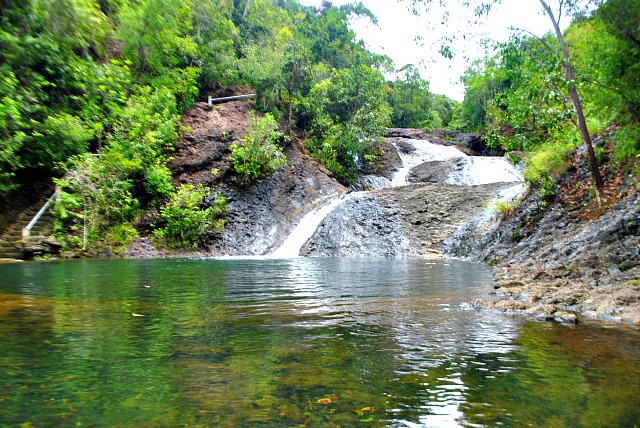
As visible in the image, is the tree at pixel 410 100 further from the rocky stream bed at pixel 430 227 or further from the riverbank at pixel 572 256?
the riverbank at pixel 572 256

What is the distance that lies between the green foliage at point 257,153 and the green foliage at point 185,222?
9.90ft

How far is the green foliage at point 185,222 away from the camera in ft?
61.0

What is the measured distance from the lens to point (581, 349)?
3.19 m

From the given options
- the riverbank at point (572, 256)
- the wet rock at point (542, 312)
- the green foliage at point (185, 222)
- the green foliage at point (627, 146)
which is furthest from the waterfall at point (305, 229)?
the wet rock at point (542, 312)

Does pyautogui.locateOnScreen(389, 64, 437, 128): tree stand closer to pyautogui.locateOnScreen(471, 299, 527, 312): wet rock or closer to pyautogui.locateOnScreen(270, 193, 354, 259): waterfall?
pyautogui.locateOnScreen(270, 193, 354, 259): waterfall

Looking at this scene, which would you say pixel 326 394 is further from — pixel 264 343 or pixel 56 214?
pixel 56 214

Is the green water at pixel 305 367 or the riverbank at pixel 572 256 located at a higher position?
the riverbank at pixel 572 256

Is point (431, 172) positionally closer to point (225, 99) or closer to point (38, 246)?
point (225, 99)

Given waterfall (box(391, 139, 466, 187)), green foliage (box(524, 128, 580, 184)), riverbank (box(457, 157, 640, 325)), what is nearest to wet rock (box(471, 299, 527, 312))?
riverbank (box(457, 157, 640, 325))

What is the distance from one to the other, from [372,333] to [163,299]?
3.26 metres

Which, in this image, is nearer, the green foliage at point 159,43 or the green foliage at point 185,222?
the green foliage at point 185,222

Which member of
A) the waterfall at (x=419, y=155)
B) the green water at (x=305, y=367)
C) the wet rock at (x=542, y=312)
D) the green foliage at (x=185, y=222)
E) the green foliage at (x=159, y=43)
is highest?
the green foliage at (x=159, y=43)

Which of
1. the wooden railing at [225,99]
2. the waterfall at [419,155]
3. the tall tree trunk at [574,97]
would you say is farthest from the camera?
the waterfall at [419,155]

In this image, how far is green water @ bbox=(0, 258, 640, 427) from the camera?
2051mm
